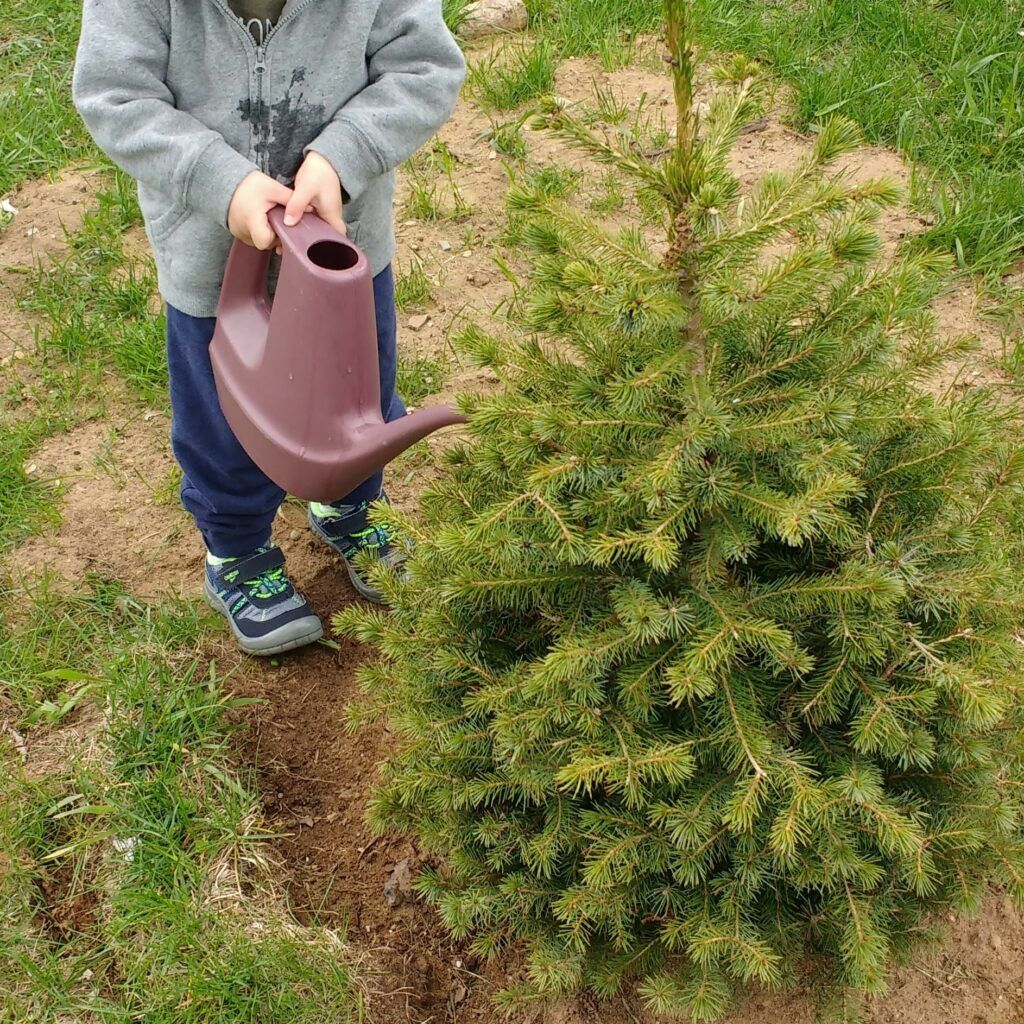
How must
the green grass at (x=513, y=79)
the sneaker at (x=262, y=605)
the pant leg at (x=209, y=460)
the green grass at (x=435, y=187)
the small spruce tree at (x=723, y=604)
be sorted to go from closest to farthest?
the small spruce tree at (x=723, y=604) → the pant leg at (x=209, y=460) → the sneaker at (x=262, y=605) → the green grass at (x=435, y=187) → the green grass at (x=513, y=79)

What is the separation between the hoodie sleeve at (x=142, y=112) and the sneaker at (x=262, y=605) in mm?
940

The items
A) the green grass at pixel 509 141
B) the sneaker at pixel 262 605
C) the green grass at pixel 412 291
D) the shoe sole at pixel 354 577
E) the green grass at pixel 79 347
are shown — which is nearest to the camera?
the sneaker at pixel 262 605

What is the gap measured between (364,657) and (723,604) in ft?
4.31

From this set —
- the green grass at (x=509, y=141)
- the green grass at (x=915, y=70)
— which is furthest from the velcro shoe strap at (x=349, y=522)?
the green grass at (x=915, y=70)

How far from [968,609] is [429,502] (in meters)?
0.88

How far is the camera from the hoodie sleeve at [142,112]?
185cm

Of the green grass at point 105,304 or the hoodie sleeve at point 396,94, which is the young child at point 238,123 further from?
the green grass at point 105,304

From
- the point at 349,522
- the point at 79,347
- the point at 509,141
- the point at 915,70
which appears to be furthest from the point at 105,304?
the point at 915,70

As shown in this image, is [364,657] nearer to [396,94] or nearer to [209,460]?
[209,460]

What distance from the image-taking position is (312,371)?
5.81ft

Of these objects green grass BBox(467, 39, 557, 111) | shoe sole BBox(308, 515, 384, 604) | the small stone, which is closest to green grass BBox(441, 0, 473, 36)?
the small stone

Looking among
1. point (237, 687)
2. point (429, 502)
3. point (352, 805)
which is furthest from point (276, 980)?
point (429, 502)

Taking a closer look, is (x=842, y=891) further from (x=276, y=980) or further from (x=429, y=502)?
(x=276, y=980)

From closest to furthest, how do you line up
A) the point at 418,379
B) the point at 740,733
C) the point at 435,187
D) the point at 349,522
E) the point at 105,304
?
the point at 740,733 → the point at 349,522 → the point at 418,379 → the point at 105,304 → the point at 435,187
